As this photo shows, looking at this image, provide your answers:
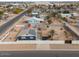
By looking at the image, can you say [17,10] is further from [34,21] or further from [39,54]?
[39,54]

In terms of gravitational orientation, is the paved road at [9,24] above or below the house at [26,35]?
above

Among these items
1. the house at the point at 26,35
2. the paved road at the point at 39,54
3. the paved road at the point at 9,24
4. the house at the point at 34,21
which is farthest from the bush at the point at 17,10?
the paved road at the point at 39,54

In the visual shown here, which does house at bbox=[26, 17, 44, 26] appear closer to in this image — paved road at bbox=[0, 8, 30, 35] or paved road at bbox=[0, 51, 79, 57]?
paved road at bbox=[0, 8, 30, 35]

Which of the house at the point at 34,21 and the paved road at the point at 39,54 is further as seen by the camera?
the paved road at the point at 39,54

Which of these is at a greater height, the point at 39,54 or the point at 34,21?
the point at 34,21

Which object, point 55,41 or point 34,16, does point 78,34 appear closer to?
point 55,41

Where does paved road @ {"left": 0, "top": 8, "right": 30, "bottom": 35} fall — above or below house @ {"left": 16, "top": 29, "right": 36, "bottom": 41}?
above

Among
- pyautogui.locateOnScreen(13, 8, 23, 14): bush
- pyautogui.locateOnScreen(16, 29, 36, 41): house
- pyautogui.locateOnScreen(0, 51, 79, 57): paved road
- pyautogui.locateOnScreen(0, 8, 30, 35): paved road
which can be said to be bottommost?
pyautogui.locateOnScreen(0, 51, 79, 57): paved road

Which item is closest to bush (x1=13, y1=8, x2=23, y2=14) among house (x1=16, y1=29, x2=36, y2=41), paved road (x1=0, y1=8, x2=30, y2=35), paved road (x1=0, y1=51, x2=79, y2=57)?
paved road (x1=0, y1=8, x2=30, y2=35)

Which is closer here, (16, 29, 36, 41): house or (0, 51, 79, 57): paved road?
(16, 29, 36, 41): house

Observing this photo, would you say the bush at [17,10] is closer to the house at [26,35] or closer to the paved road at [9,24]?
the paved road at [9,24]

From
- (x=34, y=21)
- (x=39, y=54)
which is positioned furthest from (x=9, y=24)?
(x=39, y=54)

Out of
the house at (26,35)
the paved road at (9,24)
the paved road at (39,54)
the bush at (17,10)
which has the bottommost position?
the paved road at (39,54)

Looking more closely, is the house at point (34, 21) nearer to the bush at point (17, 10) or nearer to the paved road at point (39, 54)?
the bush at point (17, 10)
